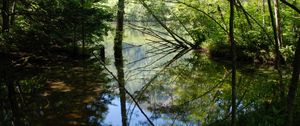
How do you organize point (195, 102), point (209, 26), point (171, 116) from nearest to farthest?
point (171, 116), point (195, 102), point (209, 26)

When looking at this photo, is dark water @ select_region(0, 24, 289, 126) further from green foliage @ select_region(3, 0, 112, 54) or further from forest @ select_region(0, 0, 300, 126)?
green foliage @ select_region(3, 0, 112, 54)

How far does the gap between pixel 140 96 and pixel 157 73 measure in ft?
12.3

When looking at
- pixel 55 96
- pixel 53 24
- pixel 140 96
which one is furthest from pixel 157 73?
pixel 55 96

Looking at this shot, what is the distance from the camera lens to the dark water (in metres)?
6.17

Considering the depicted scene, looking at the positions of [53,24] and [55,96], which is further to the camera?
[53,24]

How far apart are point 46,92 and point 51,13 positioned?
5088 mm

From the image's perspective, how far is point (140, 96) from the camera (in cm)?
806

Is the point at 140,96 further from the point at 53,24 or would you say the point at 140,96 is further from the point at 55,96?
the point at 53,24

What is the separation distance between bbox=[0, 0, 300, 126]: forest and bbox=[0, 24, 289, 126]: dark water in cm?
2

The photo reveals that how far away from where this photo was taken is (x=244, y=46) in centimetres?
1373

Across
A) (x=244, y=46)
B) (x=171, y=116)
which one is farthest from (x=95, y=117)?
(x=244, y=46)

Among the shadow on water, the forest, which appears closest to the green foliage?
the forest

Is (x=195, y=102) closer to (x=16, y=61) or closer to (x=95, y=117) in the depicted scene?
(x=95, y=117)

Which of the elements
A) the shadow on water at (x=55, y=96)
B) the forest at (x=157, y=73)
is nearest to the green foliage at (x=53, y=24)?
the forest at (x=157, y=73)
